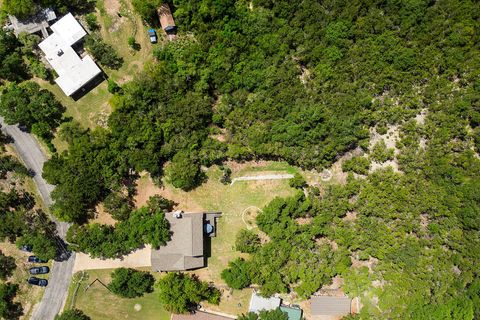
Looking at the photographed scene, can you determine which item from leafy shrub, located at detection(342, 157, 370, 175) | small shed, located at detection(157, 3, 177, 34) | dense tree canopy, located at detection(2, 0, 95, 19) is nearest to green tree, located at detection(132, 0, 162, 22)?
small shed, located at detection(157, 3, 177, 34)

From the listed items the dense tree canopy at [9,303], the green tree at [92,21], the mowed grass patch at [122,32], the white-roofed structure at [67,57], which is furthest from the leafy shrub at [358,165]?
the dense tree canopy at [9,303]

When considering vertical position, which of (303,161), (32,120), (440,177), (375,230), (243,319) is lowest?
(243,319)

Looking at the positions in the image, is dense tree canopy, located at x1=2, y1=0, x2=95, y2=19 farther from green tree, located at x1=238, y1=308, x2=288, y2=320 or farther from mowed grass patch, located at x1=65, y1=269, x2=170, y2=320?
green tree, located at x1=238, y1=308, x2=288, y2=320

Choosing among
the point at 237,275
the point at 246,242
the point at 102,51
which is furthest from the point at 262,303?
the point at 102,51

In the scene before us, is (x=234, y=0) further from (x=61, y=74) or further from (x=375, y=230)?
(x=375, y=230)

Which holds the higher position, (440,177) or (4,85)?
(4,85)

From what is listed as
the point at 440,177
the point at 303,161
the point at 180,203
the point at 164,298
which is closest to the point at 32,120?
the point at 180,203

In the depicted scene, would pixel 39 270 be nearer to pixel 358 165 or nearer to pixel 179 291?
pixel 179 291
